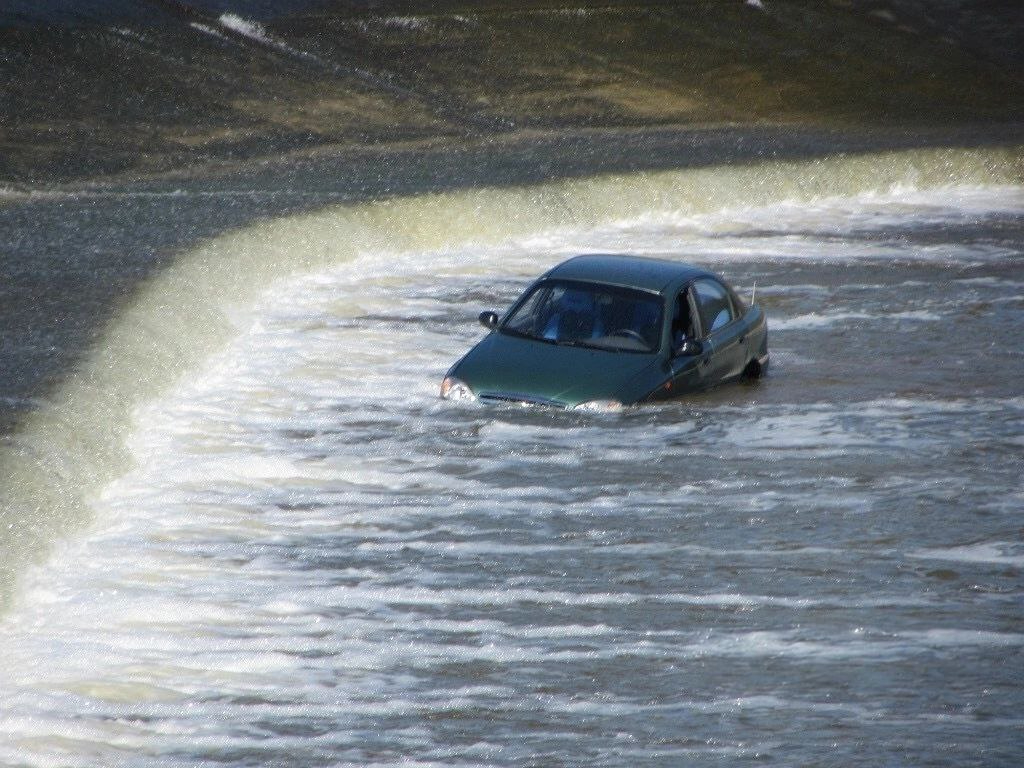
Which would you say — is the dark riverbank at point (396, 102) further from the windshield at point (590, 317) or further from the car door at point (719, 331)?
the car door at point (719, 331)

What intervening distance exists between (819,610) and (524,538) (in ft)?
7.98

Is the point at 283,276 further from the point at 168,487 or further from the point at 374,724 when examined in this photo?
the point at 374,724

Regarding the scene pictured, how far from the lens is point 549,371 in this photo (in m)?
15.0

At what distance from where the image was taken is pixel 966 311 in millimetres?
23203

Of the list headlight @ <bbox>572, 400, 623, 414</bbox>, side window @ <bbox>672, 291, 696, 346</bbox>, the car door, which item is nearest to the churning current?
the car door

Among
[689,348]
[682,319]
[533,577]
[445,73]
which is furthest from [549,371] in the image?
[445,73]

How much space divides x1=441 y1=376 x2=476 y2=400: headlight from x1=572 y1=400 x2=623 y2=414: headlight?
98cm

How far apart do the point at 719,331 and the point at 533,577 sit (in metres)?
4.45

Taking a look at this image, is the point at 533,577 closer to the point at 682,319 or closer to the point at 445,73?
the point at 682,319

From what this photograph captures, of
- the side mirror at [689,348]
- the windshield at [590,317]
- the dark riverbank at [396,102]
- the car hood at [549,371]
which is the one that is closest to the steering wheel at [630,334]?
the windshield at [590,317]

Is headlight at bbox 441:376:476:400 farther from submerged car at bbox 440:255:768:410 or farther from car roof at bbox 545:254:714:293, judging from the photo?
car roof at bbox 545:254:714:293

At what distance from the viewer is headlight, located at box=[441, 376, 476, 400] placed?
15344 millimetres

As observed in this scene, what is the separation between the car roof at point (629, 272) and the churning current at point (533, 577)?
41.4 inches

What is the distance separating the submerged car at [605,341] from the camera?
15.0 metres
